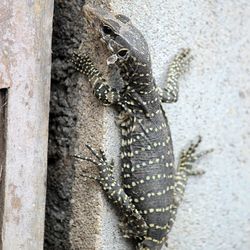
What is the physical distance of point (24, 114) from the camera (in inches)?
132

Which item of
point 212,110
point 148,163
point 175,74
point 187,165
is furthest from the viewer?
point 212,110

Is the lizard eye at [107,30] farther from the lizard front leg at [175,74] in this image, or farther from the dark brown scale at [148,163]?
the lizard front leg at [175,74]

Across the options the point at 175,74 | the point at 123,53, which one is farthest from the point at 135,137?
the point at 175,74

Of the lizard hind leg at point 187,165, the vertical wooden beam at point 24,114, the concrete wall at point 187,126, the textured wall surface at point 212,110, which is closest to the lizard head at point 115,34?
the concrete wall at point 187,126

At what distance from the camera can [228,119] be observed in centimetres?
455

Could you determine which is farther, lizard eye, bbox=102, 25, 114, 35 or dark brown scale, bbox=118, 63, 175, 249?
dark brown scale, bbox=118, 63, 175, 249

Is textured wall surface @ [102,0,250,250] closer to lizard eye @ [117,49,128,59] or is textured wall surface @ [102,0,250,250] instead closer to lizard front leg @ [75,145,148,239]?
lizard eye @ [117,49,128,59]

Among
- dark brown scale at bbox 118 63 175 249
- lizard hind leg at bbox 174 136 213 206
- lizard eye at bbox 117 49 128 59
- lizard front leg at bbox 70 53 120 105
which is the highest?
lizard eye at bbox 117 49 128 59

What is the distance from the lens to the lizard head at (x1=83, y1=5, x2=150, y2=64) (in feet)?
11.7

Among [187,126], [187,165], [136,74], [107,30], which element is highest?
[107,30]

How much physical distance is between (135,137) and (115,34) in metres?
0.57

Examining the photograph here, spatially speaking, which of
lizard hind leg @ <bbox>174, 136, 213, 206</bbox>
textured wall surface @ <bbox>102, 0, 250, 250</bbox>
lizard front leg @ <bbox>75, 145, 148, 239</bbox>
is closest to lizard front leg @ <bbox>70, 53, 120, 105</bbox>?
lizard front leg @ <bbox>75, 145, 148, 239</bbox>

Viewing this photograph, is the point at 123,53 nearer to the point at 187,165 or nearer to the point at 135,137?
the point at 135,137

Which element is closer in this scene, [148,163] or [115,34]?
[115,34]
